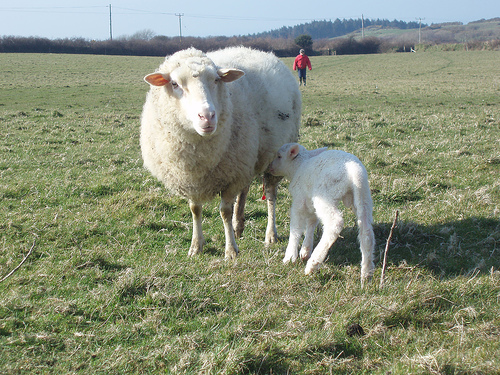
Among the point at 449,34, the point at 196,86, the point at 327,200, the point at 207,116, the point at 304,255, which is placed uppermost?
the point at 449,34

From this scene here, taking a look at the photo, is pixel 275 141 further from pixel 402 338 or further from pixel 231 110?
pixel 402 338

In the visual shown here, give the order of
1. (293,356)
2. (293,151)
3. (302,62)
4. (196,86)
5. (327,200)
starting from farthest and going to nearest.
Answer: (302,62) < (293,151) < (196,86) < (327,200) < (293,356)

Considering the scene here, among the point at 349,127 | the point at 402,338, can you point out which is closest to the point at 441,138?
the point at 349,127

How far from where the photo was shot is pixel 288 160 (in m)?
4.16

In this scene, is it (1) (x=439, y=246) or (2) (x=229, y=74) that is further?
(1) (x=439, y=246)

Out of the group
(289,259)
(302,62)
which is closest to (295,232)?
(289,259)

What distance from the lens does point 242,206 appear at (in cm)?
486

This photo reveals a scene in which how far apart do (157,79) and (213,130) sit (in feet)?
2.54

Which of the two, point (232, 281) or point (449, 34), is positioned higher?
point (449, 34)

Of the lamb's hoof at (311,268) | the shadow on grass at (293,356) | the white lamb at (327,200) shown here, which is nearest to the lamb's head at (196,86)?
the white lamb at (327,200)

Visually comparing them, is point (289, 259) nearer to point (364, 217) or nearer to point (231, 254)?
point (231, 254)

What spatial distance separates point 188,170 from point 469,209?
3131 mm

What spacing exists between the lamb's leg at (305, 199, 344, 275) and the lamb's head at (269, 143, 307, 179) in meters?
0.78

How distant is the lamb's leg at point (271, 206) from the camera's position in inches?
182
